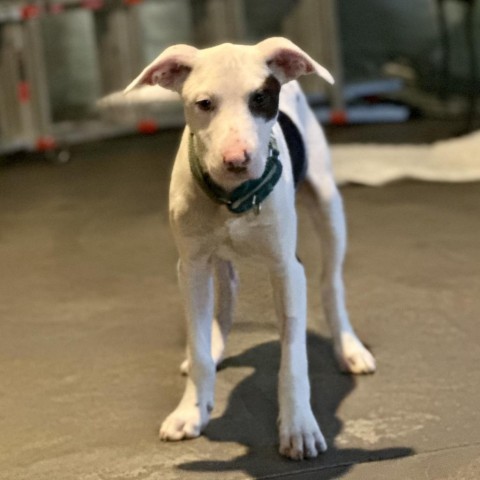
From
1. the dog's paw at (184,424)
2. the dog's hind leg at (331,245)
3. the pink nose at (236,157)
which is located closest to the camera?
the pink nose at (236,157)

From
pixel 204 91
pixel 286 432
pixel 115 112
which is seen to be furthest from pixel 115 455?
pixel 115 112

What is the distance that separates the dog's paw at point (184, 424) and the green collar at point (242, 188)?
484 mm

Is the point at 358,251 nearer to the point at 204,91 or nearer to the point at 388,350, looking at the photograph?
the point at 388,350

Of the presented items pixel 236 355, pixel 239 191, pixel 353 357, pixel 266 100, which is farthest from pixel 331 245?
pixel 266 100

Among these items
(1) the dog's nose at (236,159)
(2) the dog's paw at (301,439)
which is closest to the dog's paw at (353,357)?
(2) the dog's paw at (301,439)

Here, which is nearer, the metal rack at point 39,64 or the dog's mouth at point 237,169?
the dog's mouth at point 237,169

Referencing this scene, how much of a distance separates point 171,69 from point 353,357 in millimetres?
906

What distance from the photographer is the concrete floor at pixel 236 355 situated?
6.17 ft

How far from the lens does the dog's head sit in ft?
5.33

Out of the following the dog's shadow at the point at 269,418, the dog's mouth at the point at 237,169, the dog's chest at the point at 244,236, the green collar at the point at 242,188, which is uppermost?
the dog's mouth at the point at 237,169

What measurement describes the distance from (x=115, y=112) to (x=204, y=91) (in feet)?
16.0

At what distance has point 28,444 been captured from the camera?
6.53 feet

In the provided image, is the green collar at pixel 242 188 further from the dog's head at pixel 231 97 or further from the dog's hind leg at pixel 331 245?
the dog's hind leg at pixel 331 245

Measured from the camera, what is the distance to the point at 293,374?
1.92m
